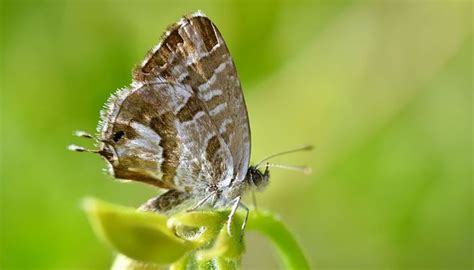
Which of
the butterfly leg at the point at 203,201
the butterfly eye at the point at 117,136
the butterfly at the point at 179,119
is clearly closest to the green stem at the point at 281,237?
the butterfly at the point at 179,119

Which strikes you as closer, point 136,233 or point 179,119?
point 136,233

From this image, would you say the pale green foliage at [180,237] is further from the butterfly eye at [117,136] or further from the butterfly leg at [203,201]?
the butterfly eye at [117,136]

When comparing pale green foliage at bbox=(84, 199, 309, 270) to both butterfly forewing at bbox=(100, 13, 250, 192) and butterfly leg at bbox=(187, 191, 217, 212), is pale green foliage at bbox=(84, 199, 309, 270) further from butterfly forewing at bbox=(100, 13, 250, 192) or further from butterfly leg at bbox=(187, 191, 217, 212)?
butterfly forewing at bbox=(100, 13, 250, 192)

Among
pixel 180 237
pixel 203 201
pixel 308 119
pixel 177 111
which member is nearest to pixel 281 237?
pixel 180 237

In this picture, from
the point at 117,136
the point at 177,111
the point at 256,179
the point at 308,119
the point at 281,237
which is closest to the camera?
the point at 281,237

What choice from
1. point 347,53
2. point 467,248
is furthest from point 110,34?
point 467,248

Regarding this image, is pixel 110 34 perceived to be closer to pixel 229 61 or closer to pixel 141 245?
pixel 229 61

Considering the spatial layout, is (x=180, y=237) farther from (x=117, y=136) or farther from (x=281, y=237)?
(x=117, y=136)
